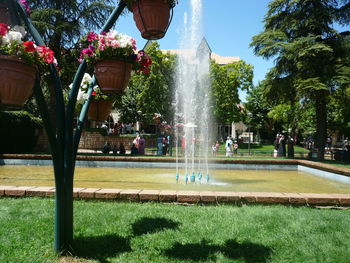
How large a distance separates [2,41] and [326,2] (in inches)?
823

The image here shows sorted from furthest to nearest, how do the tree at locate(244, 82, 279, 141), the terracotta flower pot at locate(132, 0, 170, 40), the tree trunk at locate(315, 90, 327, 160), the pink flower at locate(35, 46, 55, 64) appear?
the tree at locate(244, 82, 279, 141)
the tree trunk at locate(315, 90, 327, 160)
the terracotta flower pot at locate(132, 0, 170, 40)
the pink flower at locate(35, 46, 55, 64)

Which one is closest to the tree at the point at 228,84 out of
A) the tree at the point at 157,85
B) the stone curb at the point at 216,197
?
the tree at the point at 157,85

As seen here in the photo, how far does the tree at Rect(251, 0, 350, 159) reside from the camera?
55.4 feet

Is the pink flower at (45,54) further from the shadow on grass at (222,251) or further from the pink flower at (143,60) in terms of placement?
the shadow on grass at (222,251)

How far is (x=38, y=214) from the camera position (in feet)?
13.4

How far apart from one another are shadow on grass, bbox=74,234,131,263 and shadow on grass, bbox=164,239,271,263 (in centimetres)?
50

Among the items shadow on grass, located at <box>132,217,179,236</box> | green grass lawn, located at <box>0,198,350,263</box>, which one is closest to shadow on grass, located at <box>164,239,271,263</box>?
green grass lawn, located at <box>0,198,350,263</box>

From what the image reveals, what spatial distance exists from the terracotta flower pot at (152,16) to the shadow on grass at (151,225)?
2.25 metres

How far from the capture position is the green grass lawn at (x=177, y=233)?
3014 millimetres

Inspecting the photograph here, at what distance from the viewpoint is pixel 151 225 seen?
3.82 m

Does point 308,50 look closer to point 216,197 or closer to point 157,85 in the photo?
point 216,197

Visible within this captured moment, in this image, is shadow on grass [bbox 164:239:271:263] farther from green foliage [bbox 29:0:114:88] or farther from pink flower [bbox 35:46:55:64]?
green foliage [bbox 29:0:114:88]

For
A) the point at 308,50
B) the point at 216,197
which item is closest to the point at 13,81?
the point at 216,197

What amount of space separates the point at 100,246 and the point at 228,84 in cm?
3189
